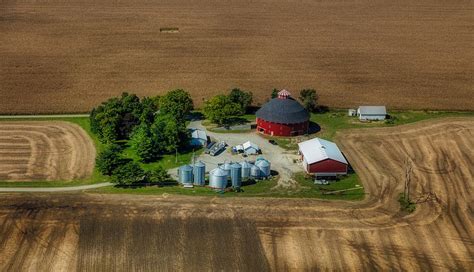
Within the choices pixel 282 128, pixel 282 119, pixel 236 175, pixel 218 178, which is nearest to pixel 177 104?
pixel 282 119

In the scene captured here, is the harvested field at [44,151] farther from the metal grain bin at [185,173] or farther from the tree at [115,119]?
the metal grain bin at [185,173]

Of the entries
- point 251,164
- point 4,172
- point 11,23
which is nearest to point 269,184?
point 251,164

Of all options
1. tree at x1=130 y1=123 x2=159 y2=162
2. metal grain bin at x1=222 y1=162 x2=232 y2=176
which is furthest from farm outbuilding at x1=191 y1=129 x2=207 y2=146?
metal grain bin at x1=222 y1=162 x2=232 y2=176

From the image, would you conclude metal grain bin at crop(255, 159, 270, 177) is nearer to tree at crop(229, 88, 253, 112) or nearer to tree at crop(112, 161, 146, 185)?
tree at crop(112, 161, 146, 185)

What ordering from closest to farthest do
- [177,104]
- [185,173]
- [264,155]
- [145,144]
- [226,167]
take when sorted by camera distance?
[185,173] < [226,167] < [145,144] < [264,155] < [177,104]

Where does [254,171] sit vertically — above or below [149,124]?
below

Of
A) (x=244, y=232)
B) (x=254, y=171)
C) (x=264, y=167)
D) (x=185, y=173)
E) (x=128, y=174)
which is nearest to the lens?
(x=244, y=232)

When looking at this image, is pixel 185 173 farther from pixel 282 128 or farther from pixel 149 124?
pixel 282 128

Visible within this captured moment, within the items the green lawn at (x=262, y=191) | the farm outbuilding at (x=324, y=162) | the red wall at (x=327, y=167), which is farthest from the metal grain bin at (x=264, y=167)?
the red wall at (x=327, y=167)
